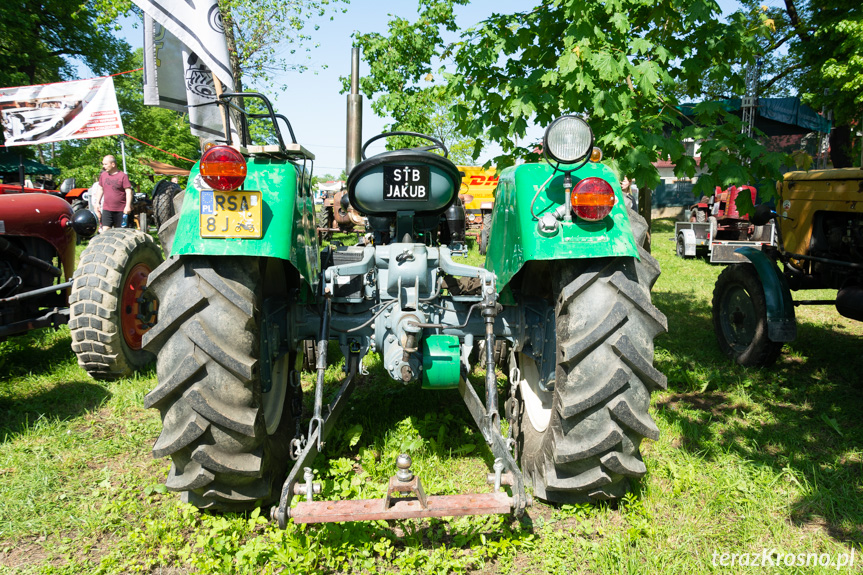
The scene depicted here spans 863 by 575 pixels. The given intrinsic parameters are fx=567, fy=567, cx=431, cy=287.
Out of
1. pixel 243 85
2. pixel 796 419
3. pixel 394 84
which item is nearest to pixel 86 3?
pixel 243 85

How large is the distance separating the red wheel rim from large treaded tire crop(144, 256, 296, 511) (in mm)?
2738

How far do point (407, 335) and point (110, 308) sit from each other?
3056 millimetres

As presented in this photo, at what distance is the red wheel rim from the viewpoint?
482 cm

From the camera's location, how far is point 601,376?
2449mm

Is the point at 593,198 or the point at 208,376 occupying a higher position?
the point at 593,198

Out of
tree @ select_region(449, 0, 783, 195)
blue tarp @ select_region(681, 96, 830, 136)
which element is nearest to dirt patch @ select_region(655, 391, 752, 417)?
tree @ select_region(449, 0, 783, 195)

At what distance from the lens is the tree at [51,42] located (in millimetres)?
22609

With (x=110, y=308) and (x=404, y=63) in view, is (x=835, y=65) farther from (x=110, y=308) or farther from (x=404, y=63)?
(x=110, y=308)

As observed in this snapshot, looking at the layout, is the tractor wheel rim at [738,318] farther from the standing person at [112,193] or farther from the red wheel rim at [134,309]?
the standing person at [112,193]

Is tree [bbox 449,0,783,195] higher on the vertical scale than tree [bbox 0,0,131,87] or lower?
lower

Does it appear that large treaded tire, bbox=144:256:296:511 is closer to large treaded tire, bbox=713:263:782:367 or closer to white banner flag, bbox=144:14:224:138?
white banner flag, bbox=144:14:224:138

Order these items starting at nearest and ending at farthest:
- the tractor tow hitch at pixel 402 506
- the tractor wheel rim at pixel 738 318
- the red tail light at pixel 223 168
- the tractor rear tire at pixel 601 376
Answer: the tractor tow hitch at pixel 402 506
the red tail light at pixel 223 168
the tractor rear tire at pixel 601 376
the tractor wheel rim at pixel 738 318

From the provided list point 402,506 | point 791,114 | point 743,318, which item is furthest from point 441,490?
point 791,114

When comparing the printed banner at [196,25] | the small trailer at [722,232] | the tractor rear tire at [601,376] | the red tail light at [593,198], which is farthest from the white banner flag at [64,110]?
the small trailer at [722,232]
